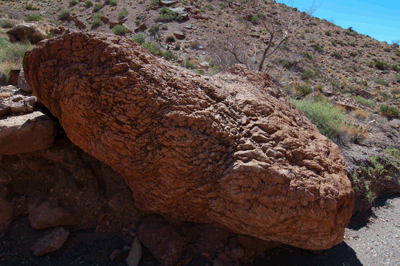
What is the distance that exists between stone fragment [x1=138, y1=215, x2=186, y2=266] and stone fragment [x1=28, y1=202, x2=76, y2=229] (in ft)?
3.22

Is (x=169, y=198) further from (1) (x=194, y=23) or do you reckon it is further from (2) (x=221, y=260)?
(1) (x=194, y=23)

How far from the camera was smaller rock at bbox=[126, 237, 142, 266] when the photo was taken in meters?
2.72

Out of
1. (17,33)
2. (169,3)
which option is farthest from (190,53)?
(169,3)

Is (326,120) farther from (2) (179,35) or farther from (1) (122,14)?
(1) (122,14)

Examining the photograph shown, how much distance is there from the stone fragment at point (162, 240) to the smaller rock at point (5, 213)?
1.73 metres

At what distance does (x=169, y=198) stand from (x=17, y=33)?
8.06 m

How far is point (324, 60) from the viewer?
18.3m

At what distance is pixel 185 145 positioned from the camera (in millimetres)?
2420

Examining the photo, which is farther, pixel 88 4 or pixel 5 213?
pixel 88 4

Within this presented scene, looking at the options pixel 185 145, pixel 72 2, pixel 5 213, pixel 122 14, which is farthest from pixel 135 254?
pixel 72 2

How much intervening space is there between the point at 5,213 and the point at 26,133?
109 cm

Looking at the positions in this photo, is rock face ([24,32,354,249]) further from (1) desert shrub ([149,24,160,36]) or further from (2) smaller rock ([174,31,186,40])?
(1) desert shrub ([149,24,160,36])

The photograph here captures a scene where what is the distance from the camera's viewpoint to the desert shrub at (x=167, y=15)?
18.5 meters

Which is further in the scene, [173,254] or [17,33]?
[17,33]
